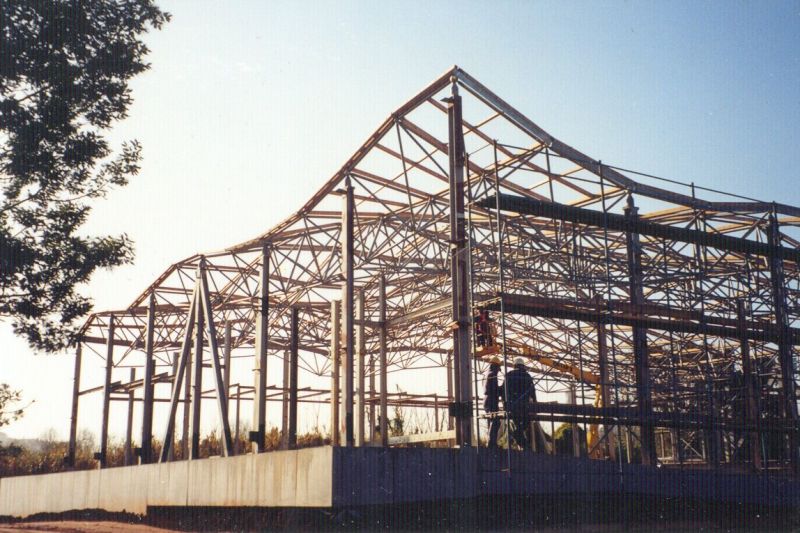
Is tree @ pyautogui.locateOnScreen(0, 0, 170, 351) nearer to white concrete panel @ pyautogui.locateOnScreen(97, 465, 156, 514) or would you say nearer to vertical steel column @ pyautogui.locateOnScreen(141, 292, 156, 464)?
white concrete panel @ pyautogui.locateOnScreen(97, 465, 156, 514)

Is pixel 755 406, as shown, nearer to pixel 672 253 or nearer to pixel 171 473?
pixel 672 253

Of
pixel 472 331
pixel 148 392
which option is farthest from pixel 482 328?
pixel 148 392

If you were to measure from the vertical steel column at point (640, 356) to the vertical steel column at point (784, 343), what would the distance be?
13.1ft

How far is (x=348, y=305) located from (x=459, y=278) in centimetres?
339

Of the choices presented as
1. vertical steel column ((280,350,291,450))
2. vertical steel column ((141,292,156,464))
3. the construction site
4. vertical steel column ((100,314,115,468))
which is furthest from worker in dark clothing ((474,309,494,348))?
vertical steel column ((100,314,115,468))

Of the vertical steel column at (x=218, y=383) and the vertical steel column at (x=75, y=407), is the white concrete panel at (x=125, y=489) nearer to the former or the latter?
the vertical steel column at (x=218, y=383)

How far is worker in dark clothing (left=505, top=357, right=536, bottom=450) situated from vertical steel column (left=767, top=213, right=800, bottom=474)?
796 centimetres

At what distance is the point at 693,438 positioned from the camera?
2770 cm

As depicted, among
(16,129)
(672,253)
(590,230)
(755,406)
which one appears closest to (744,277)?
(672,253)

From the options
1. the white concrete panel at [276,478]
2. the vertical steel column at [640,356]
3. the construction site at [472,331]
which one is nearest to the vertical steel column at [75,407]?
the construction site at [472,331]

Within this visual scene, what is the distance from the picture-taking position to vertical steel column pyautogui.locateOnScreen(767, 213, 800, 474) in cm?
2014

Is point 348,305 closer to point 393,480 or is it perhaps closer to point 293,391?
point 293,391

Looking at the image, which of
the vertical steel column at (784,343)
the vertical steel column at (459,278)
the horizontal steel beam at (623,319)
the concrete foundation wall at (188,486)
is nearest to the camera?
the concrete foundation wall at (188,486)

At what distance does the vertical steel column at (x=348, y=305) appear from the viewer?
17969 millimetres
